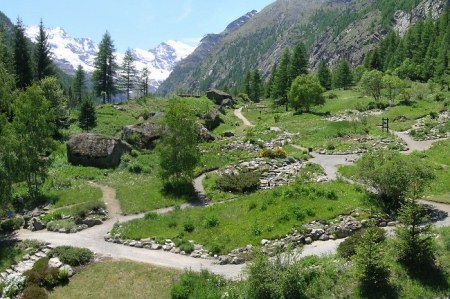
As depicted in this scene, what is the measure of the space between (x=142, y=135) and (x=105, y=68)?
47.5 metres

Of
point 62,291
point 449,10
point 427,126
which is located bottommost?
point 62,291

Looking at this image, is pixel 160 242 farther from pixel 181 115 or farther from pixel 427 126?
pixel 427 126

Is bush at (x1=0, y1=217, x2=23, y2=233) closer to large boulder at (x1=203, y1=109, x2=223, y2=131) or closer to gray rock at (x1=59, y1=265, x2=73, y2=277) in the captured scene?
gray rock at (x1=59, y1=265, x2=73, y2=277)

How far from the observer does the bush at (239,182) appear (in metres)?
36.9

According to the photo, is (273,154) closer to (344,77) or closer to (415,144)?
(415,144)

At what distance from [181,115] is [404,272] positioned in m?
23.8

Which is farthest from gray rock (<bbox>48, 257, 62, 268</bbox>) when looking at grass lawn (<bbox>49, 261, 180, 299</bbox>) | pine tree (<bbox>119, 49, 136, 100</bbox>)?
pine tree (<bbox>119, 49, 136, 100</bbox>)

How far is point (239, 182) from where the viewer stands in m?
37.5

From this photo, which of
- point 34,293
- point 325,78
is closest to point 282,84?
point 325,78

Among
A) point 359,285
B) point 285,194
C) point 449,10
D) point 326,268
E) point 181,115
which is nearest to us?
point 359,285

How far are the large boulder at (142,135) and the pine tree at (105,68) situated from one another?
41866mm

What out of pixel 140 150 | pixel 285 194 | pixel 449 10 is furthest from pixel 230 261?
pixel 449 10

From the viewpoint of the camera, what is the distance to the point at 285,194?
1203 inches

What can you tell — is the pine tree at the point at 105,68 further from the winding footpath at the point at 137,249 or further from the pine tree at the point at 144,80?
the winding footpath at the point at 137,249
